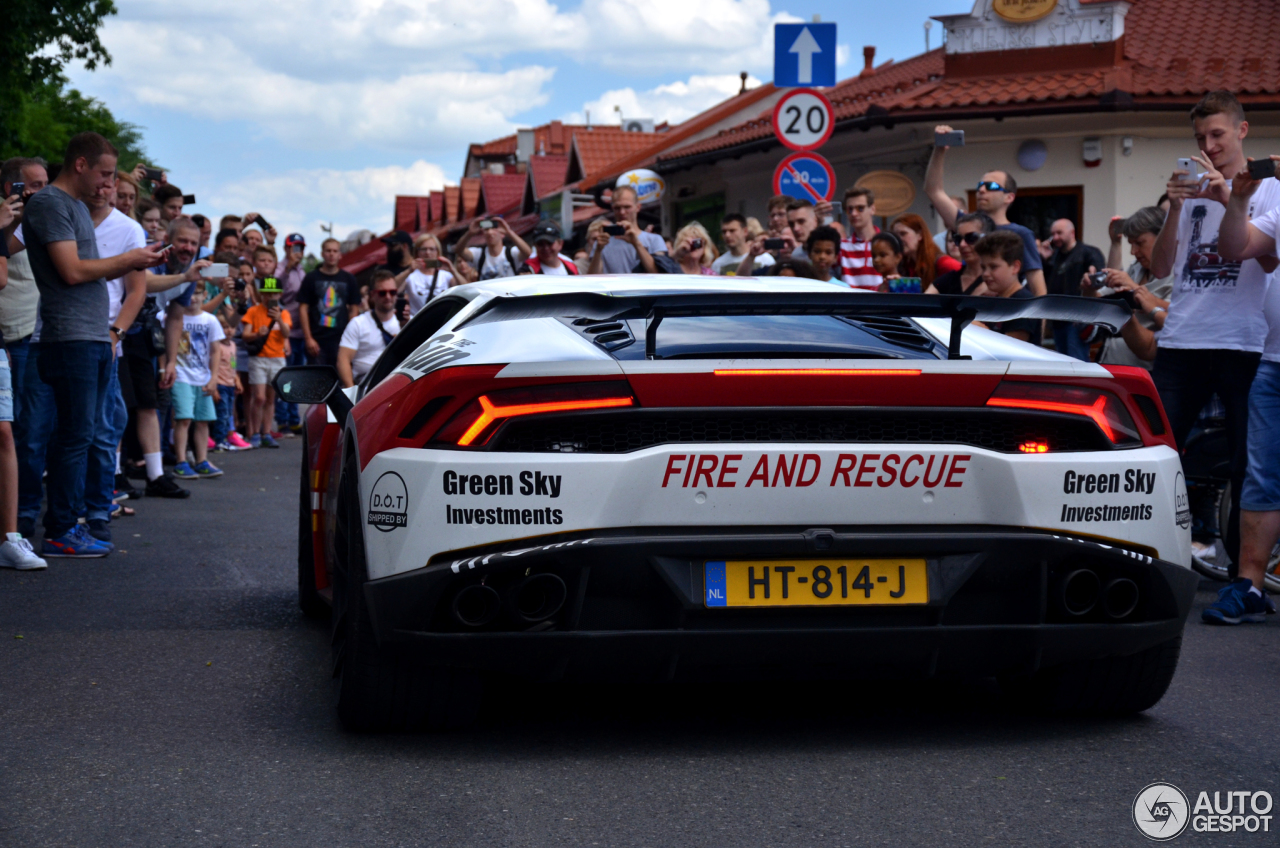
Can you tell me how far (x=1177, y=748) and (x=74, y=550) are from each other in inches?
228

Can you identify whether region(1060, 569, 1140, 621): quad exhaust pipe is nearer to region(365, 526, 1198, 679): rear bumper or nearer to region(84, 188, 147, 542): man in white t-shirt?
region(365, 526, 1198, 679): rear bumper

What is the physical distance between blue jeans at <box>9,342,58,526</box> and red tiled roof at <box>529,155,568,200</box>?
39.8 meters

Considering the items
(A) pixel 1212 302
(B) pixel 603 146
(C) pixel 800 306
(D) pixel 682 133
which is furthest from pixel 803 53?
(B) pixel 603 146

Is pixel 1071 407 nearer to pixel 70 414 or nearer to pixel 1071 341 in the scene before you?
pixel 70 414

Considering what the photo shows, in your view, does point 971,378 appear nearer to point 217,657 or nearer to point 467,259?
point 217,657

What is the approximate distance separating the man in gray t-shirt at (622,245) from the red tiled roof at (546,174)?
36139mm

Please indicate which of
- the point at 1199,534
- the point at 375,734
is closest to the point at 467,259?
the point at 1199,534

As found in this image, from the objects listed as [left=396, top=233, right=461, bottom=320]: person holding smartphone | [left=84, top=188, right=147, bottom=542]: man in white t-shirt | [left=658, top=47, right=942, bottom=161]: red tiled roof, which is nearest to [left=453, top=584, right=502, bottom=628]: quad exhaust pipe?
[left=84, top=188, right=147, bottom=542]: man in white t-shirt

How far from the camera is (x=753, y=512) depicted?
3.94m

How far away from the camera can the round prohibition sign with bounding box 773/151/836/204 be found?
1358cm

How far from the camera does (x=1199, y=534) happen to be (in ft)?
25.3

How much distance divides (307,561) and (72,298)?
7.98 ft

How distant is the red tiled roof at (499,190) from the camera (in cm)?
5750

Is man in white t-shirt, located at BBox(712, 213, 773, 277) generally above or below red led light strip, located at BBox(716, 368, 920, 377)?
above
